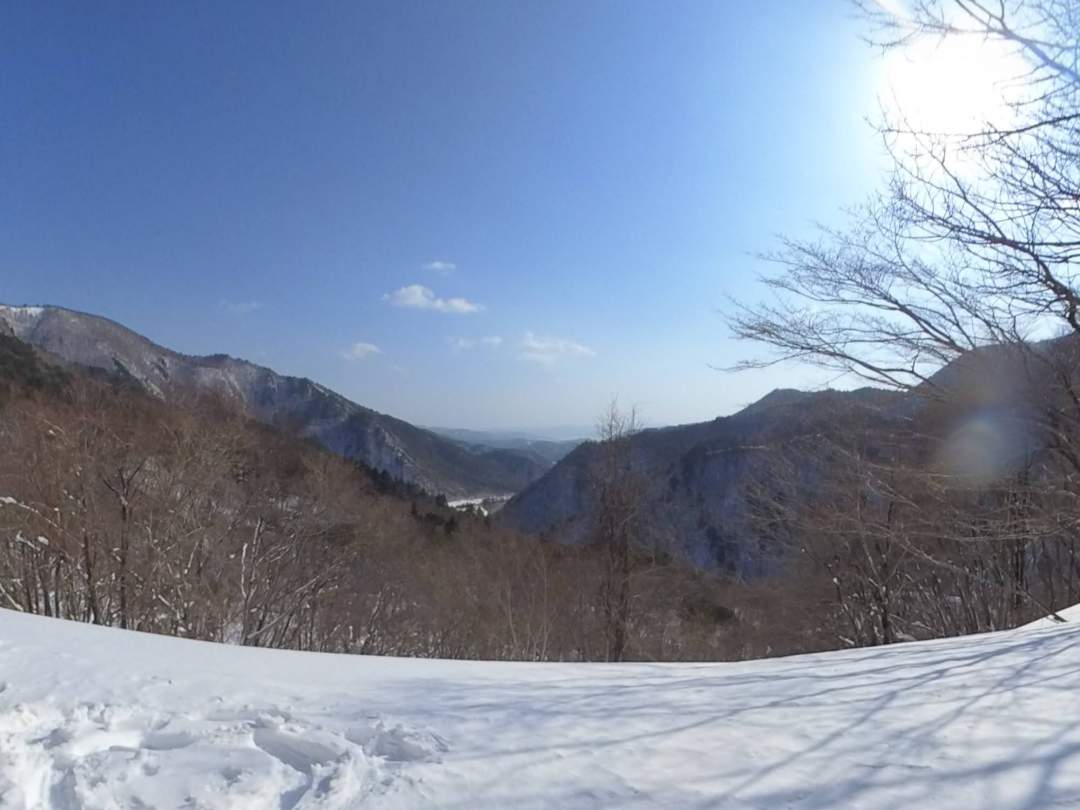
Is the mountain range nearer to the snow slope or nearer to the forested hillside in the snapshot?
the forested hillside

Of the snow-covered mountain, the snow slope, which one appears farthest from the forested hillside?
the snow-covered mountain

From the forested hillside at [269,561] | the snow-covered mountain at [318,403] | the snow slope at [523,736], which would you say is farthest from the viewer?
the snow-covered mountain at [318,403]

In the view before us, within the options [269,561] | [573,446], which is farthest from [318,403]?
[269,561]

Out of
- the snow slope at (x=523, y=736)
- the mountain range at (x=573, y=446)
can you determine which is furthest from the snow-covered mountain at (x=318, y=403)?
the snow slope at (x=523, y=736)

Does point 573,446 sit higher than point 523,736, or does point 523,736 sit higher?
point 573,446

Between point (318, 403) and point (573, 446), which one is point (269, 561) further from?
point (318, 403)

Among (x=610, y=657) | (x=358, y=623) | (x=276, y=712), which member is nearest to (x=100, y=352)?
(x=358, y=623)

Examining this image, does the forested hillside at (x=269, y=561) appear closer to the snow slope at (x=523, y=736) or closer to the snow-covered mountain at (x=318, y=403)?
the snow slope at (x=523, y=736)
